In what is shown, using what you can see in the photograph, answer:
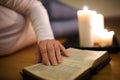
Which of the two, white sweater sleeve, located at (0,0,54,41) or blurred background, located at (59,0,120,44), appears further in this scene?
blurred background, located at (59,0,120,44)

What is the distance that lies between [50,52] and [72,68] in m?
0.11

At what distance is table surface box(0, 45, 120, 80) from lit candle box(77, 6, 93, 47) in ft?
0.36

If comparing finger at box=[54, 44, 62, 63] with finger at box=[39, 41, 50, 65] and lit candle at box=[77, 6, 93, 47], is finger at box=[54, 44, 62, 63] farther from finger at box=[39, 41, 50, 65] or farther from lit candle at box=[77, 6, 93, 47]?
lit candle at box=[77, 6, 93, 47]

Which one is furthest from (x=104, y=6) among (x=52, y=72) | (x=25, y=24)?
(x=52, y=72)

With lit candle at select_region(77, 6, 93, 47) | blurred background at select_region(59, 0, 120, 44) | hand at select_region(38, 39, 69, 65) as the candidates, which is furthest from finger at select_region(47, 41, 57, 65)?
blurred background at select_region(59, 0, 120, 44)

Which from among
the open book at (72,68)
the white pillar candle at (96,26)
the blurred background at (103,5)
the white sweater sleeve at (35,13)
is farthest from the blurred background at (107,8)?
the open book at (72,68)

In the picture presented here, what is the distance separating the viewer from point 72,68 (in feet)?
2.16

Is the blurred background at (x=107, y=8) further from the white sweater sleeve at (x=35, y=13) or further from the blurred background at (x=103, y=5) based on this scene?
the white sweater sleeve at (x=35, y=13)

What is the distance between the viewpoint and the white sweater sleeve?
2.76 feet

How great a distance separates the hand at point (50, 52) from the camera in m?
0.71

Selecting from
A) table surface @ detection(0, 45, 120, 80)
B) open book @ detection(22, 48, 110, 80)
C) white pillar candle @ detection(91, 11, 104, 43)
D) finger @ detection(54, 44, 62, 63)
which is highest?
white pillar candle @ detection(91, 11, 104, 43)

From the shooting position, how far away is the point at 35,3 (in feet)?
3.02

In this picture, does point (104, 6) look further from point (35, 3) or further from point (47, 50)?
point (47, 50)

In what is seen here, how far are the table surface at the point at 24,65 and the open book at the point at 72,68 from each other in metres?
0.02
